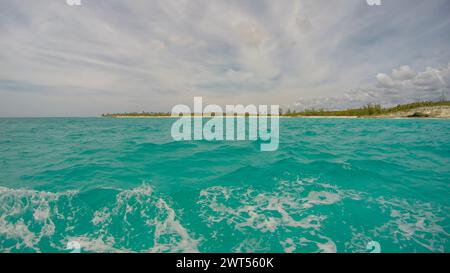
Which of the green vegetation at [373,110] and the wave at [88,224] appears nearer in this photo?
the wave at [88,224]

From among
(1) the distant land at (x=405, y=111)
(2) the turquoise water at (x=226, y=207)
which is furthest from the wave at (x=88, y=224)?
(1) the distant land at (x=405, y=111)

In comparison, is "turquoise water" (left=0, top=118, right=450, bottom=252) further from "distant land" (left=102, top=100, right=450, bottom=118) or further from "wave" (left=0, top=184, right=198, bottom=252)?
"distant land" (left=102, top=100, right=450, bottom=118)

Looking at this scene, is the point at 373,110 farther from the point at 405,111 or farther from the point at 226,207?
the point at 226,207

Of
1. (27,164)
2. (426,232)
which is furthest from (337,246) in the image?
(27,164)

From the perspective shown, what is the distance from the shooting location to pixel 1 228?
15.2 feet

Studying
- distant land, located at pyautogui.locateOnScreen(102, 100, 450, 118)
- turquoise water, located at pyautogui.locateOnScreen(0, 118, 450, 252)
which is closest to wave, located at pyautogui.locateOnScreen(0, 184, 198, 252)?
turquoise water, located at pyautogui.locateOnScreen(0, 118, 450, 252)

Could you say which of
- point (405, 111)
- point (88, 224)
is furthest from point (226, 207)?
point (405, 111)

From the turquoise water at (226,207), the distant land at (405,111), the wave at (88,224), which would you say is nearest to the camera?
the wave at (88,224)

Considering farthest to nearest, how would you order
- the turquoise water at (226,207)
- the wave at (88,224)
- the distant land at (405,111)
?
the distant land at (405,111) → the turquoise water at (226,207) → the wave at (88,224)

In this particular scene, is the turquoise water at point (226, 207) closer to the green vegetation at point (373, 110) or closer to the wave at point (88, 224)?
the wave at point (88, 224)

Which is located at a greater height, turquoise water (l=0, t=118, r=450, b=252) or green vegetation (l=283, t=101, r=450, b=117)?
green vegetation (l=283, t=101, r=450, b=117)

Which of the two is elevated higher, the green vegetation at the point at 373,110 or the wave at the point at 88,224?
the green vegetation at the point at 373,110

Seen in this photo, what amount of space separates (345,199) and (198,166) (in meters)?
6.61
